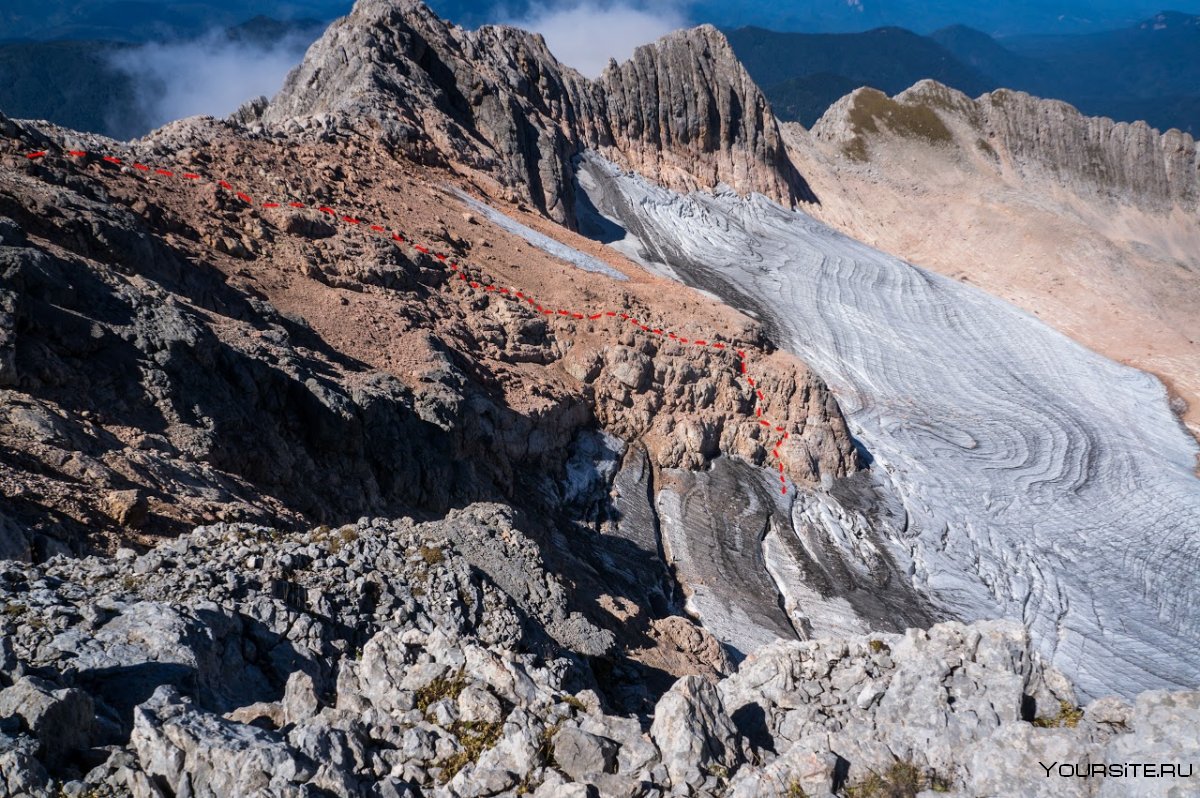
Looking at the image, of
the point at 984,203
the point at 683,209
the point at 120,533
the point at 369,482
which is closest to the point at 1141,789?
the point at 120,533

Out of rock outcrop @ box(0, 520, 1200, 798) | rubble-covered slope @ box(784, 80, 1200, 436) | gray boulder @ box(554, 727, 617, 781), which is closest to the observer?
rock outcrop @ box(0, 520, 1200, 798)

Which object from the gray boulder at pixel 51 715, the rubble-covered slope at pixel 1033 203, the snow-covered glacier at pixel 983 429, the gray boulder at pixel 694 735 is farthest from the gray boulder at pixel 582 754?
the rubble-covered slope at pixel 1033 203

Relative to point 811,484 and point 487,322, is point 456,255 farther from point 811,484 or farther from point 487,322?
point 811,484

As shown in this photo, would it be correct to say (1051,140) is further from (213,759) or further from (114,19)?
(114,19)

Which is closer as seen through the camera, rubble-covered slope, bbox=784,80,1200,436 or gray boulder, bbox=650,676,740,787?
gray boulder, bbox=650,676,740,787

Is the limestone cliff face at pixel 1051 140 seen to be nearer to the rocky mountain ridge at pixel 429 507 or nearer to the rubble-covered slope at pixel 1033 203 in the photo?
the rubble-covered slope at pixel 1033 203

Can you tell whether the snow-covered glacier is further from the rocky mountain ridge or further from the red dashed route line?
the red dashed route line

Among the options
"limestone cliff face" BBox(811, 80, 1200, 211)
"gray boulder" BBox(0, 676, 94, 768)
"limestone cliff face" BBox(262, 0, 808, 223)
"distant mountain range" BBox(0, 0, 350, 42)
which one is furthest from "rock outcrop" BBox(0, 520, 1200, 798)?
"distant mountain range" BBox(0, 0, 350, 42)
